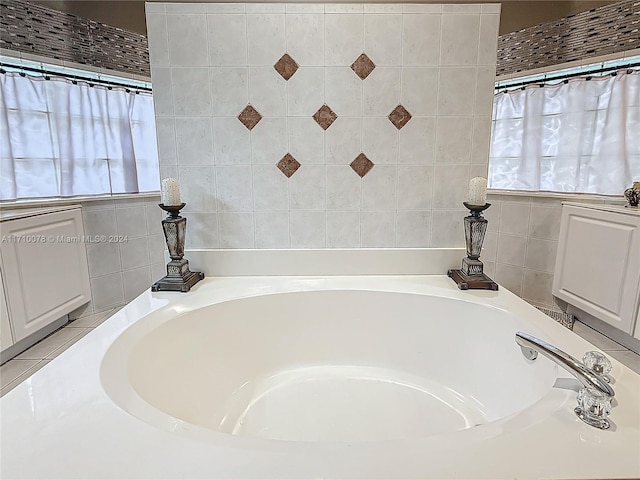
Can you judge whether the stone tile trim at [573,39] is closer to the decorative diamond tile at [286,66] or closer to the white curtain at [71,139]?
the decorative diamond tile at [286,66]

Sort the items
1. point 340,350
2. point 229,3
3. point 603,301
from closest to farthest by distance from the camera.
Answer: point 229,3 < point 340,350 < point 603,301

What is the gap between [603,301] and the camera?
235 centimetres

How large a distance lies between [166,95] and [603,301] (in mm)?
2865

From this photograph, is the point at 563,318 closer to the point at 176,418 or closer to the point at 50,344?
the point at 176,418

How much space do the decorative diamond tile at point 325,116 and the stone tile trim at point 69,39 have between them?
2.24 m

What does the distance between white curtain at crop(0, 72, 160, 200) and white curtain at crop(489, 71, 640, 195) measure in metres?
3.12

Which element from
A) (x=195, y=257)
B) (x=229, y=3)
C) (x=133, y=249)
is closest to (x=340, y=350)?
(x=195, y=257)

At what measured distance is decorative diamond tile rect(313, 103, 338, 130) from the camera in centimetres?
171

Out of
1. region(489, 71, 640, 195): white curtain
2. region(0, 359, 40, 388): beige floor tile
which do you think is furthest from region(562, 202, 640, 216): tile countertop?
region(0, 359, 40, 388): beige floor tile

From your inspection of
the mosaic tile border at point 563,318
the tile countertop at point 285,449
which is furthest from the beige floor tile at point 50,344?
the mosaic tile border at point 563,318

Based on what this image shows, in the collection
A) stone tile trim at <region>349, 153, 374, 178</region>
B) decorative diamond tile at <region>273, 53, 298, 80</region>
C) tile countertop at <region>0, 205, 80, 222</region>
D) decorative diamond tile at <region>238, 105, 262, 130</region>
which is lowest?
tile countertop at <region>0, 205, 80, 222</region>

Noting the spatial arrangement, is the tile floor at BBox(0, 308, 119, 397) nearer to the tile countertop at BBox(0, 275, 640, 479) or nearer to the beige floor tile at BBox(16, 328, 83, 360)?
the beige floor tile at BBox(16, 328, 83, 360)

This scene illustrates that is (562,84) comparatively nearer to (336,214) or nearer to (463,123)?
(463,123)

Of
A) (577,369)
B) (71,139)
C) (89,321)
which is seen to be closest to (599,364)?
(577,369)
